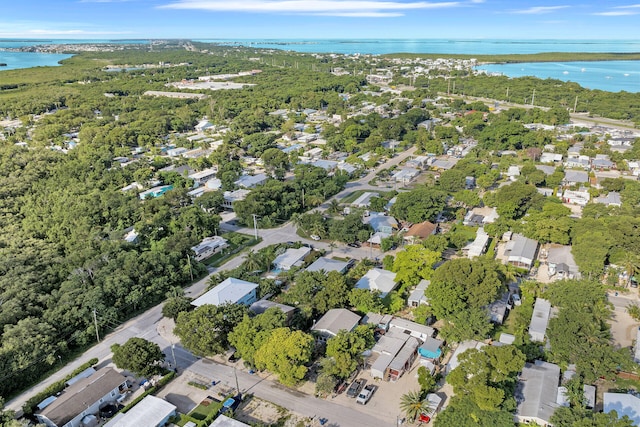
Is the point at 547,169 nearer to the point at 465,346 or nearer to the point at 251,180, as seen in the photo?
the point at 251,180

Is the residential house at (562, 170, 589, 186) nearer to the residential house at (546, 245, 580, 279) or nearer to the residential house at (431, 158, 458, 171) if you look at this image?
the residential house at (431, 158, 458, 171)

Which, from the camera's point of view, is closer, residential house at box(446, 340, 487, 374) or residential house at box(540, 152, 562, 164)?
residential house at box(446, 340, 487, 374)

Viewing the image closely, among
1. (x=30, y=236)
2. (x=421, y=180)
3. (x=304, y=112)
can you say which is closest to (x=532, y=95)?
(x=304, y=112)

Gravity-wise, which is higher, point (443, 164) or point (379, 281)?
point (443, 164)

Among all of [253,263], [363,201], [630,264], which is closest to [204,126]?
[363,201]

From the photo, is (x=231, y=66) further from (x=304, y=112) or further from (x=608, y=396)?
(x=608, y=396)

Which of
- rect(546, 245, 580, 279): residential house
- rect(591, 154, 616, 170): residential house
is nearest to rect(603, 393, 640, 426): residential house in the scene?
rect(546, 245, 580, 279): residential house
